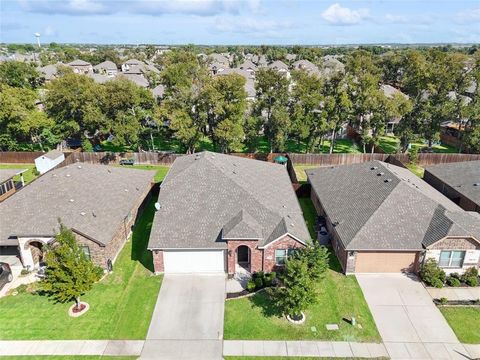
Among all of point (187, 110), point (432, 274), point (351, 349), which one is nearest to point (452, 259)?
point (432, 274)

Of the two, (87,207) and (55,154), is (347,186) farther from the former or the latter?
(55,154)

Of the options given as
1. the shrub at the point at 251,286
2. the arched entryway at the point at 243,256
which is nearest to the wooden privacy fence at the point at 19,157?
the arched entryway at the point at 243,256

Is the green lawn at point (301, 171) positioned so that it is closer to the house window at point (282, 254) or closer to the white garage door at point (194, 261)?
the house window at point (282, 254)

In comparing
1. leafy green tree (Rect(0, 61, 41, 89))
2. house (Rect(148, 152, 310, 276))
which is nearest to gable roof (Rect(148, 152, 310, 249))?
house (Rect(148, 152, 310, 276))

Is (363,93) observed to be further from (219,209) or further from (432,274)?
(219,209)

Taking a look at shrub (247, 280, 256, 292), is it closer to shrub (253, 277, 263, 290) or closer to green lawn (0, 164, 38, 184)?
shrub (253, 277, 263, 290)
